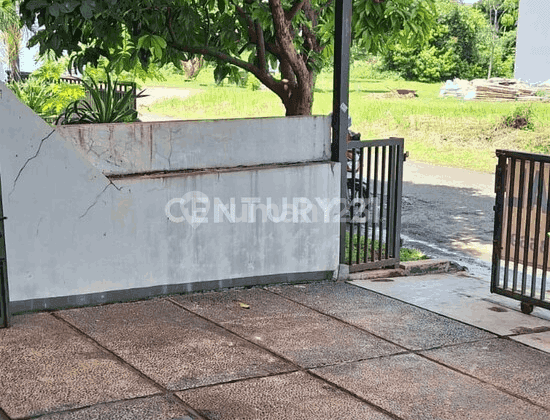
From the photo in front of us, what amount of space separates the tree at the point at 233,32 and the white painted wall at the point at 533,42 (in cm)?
2910

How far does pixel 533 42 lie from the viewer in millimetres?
37656

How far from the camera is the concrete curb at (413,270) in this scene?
866 centimetres

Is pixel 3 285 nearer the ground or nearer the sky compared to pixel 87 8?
nearer the ground

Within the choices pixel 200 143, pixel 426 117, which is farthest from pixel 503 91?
pixel 200 143

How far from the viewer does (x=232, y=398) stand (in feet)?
17.5

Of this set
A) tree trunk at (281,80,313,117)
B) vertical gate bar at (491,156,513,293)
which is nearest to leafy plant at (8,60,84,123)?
tree trunk at (281,80,313,117)

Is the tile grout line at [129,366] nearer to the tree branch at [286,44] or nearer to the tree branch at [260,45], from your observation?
the tree branch at [260,45]

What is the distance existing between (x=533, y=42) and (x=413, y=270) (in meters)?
31.5

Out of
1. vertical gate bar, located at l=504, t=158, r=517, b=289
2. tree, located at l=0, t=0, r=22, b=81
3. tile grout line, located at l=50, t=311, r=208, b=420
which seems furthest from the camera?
tree, located at l=0, t=0, r=22, b=81

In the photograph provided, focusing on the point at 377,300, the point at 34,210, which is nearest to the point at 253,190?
the point at 377,300

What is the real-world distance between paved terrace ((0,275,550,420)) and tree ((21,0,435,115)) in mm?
2839

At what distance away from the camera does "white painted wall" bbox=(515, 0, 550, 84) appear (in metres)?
37.1

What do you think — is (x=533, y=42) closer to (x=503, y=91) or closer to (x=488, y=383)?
(x=503, y=91)

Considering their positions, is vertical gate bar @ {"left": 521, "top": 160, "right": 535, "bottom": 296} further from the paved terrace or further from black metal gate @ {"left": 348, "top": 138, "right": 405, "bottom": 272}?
black metal gate @ {"left": 348, "top": 138, "right": 405, "bottom": 272}
